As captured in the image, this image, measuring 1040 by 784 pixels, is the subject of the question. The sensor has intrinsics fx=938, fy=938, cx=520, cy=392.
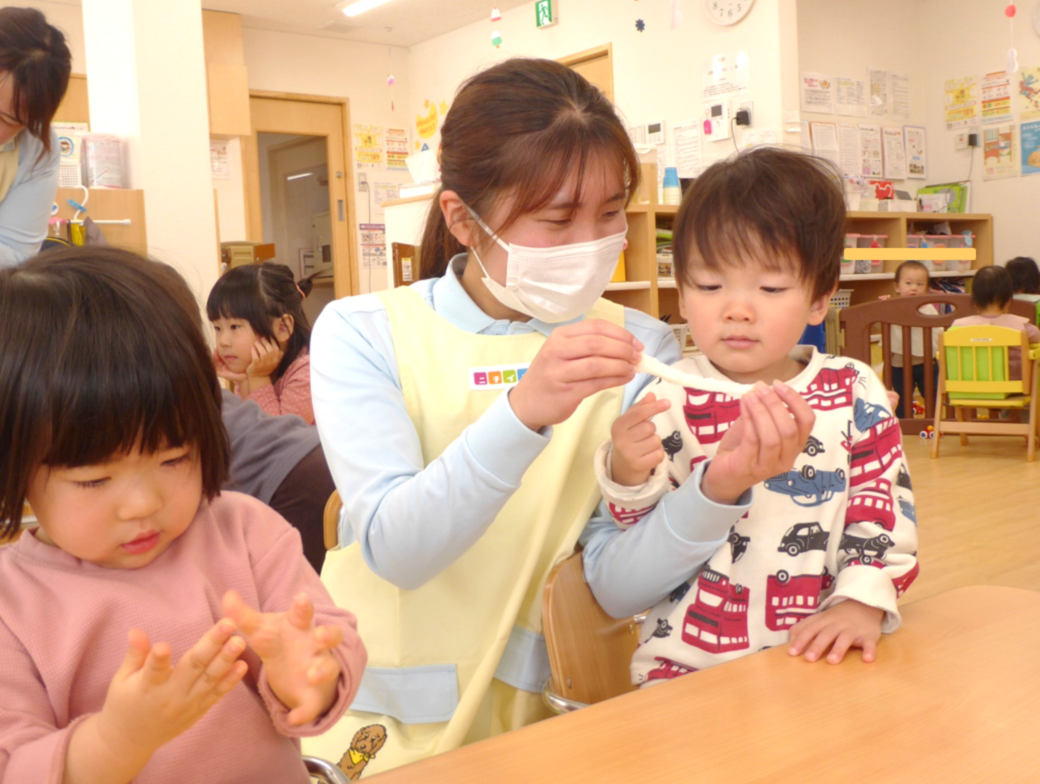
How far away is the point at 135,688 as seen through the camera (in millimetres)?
571

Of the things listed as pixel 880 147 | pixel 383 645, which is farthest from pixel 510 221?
pixel 880 147

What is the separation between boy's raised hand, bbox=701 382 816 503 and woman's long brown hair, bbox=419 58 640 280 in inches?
14.6

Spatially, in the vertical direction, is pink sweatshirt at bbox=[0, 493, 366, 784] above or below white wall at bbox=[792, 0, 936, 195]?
below

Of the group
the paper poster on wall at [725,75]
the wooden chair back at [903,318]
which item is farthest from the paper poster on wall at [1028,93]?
the paper poster on wall at [725,75]

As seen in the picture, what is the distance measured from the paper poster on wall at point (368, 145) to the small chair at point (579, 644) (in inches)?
303

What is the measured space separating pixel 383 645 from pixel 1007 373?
4898 mm

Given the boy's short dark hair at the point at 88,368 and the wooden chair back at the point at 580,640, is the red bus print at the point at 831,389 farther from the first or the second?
the boy's short dark hair at the point at 88,368

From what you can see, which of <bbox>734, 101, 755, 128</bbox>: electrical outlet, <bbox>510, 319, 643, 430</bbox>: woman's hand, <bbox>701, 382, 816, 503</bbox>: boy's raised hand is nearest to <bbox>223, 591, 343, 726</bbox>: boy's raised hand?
<bbox>510, 319, 643, 430</bbox>: woman's hand

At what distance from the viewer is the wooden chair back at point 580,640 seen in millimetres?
986

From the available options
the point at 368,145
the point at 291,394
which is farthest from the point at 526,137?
the point at 368,145

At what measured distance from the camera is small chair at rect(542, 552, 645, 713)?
3.22 ft

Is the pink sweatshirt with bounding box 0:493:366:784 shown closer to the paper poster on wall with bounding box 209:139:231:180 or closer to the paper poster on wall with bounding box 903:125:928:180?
the paper poster on wall with bounding box 209:139:231:180

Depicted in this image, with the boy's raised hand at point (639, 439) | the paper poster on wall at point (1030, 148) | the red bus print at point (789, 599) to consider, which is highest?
the paper poster on wall at point (1030, 148)

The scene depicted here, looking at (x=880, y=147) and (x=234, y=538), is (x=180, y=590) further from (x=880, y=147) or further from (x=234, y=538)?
(x=880, y=147)
